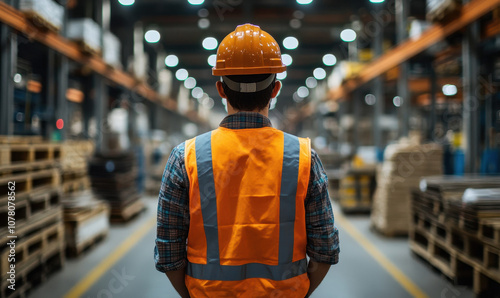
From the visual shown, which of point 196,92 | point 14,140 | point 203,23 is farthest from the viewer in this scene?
point 196,92

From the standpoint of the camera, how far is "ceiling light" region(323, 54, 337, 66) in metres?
17.1

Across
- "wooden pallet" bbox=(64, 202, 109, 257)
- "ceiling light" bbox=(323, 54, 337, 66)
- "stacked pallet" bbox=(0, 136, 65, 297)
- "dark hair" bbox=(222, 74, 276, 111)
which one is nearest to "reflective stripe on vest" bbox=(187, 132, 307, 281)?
"dark hair" bbox=(222, 74, 276, 111)

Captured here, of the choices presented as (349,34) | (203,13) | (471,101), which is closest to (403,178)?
(471,101)

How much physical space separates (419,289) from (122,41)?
12.6 meters

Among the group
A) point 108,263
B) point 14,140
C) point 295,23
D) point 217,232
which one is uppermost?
point 295,23

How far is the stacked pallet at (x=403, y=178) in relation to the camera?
6688 mm

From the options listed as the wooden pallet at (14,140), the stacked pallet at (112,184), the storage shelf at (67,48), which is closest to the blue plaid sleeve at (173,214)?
the wooden pallet at (14,140)

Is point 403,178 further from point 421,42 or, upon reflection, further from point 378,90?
point 378,90

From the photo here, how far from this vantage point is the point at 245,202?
1354 millimetres

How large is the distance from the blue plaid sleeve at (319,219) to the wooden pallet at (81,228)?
5.03 metres

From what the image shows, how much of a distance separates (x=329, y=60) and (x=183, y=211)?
1754cm

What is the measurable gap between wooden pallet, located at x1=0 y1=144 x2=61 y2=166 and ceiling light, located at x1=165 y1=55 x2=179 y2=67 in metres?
13.4

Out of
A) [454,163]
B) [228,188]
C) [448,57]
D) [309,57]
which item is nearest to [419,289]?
[454,163]

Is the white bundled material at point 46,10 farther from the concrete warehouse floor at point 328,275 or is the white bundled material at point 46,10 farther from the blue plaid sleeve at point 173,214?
the blue plaid sleeve at point 173,214
